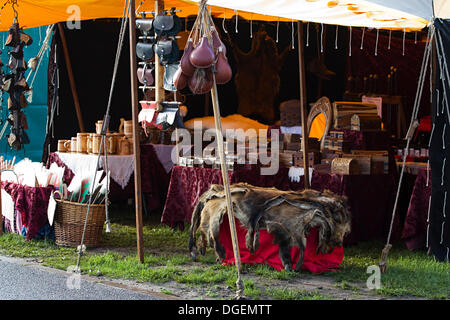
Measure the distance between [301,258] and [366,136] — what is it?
2113 millimetres

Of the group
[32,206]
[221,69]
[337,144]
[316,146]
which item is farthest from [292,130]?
[221,69]

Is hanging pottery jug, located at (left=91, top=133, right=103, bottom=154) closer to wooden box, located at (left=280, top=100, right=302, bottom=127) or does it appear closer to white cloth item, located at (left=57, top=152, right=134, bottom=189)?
white cloth item, located at (left=57, top=152, right=134, bottom=189)

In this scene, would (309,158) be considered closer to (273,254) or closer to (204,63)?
(273,254)

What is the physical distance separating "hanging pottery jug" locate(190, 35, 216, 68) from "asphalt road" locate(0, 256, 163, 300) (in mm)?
1767

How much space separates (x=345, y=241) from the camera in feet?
23.3

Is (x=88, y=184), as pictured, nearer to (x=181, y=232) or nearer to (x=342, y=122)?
(x=181, y=232)

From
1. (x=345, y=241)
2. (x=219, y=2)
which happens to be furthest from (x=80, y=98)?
(x=345, y=241)

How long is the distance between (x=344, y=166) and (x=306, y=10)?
1588 mm

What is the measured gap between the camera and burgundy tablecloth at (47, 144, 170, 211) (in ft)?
28.6

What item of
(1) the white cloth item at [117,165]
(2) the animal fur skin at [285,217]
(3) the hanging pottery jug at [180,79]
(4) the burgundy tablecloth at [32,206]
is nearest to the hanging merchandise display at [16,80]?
(4) the burgundy tablecloth at [32,206]

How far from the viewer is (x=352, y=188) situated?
702 centimetres

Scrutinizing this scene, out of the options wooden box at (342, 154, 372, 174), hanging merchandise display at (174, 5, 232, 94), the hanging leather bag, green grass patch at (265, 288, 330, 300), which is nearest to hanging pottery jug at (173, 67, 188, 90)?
hanging merchandise display at (174, 5, 232, 94)

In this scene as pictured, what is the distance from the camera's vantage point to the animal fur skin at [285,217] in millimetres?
5887
